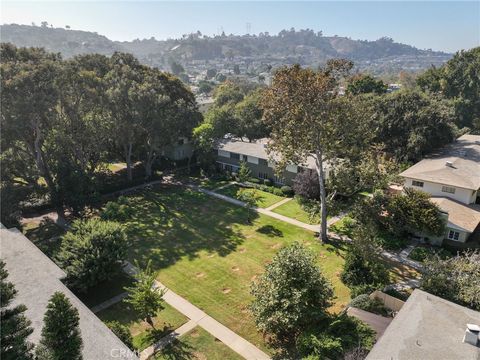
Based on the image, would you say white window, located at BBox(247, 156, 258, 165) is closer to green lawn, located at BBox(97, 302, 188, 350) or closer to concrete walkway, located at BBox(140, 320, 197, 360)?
green lawn, located at BBox(97, 302, 188, 350)

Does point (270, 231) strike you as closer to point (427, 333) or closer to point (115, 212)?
point (115, 212)

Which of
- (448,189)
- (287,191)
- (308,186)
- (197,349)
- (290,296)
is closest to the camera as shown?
(290,296)

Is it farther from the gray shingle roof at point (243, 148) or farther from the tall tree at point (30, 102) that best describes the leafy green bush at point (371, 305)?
the tall tree at point (30, 102)

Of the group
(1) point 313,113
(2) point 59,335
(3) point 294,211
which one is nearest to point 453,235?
(3) point 294,211

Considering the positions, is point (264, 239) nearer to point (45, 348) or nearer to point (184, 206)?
point (184, 206)

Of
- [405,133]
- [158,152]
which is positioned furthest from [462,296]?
[158,152]

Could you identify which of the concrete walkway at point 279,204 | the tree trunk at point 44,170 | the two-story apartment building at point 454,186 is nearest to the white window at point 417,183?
the two-story apartment building at point 454,186
